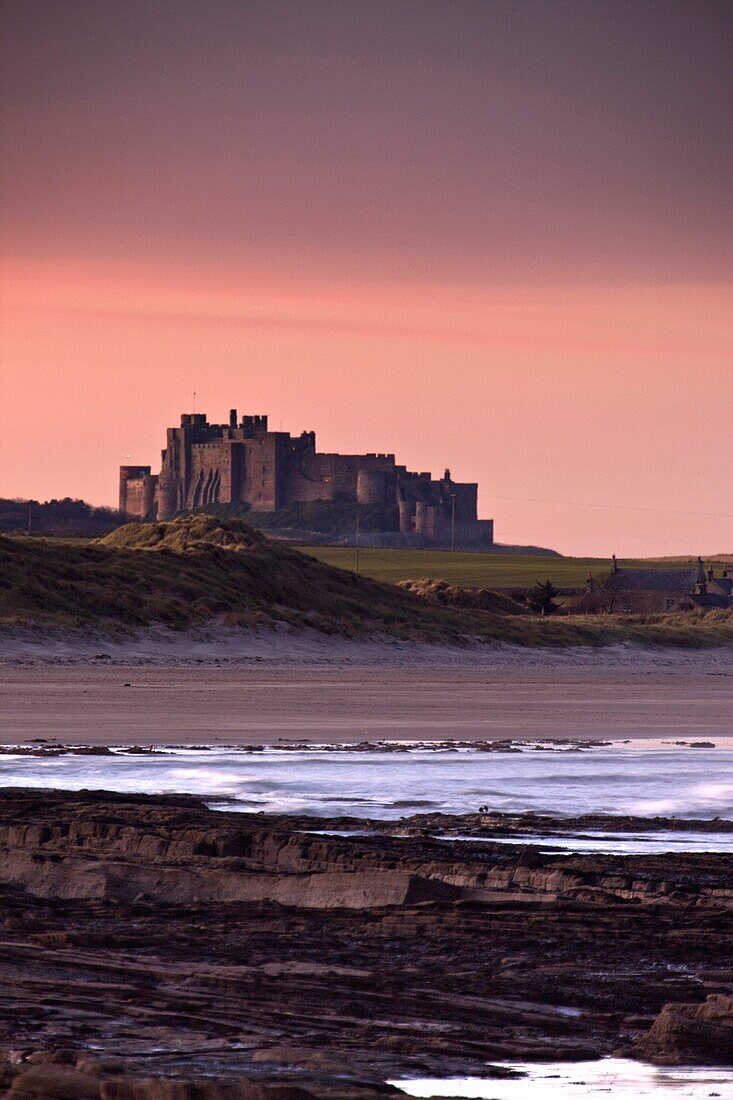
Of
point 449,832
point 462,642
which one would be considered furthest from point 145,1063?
point 462,642

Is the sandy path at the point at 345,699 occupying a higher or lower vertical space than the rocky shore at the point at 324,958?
lower

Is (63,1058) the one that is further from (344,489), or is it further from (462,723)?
(344,489)

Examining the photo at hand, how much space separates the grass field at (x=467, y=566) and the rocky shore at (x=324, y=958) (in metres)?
67.6

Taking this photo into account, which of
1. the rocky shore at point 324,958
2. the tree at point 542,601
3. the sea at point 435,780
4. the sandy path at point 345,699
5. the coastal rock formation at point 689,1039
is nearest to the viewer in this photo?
the rocky shore at point 324,958

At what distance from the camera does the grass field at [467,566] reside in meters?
83.5

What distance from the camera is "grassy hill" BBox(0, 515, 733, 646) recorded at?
3353 cm

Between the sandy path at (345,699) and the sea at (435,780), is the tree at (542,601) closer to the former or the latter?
the sandy path at (345,699)

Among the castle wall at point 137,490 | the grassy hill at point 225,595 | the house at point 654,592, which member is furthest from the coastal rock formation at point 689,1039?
the castle wall at point 137,490

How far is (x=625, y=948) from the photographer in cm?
598

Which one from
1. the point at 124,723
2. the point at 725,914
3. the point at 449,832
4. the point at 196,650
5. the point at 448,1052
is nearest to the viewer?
the point at 448,1052

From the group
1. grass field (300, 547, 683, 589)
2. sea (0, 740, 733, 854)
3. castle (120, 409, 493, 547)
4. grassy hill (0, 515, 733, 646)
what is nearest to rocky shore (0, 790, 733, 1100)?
sea (0, 740, 733, 854)

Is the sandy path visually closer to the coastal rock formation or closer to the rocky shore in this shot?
the rocky shore

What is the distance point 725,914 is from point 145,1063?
9.78 feet

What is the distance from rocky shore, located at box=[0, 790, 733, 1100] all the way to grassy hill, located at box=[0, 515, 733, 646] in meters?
23.4
